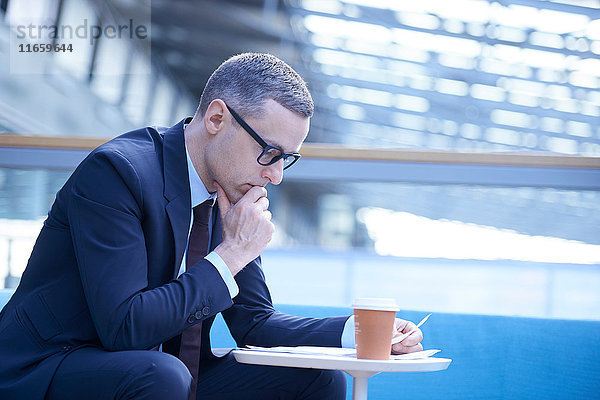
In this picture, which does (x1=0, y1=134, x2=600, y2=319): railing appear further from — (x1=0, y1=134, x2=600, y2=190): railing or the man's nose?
the man's nose

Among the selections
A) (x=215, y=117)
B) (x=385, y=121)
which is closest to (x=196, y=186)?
(x=215, y=117)

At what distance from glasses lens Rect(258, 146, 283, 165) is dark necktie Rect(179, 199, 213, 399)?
18 cm

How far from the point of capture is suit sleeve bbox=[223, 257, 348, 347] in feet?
6.03

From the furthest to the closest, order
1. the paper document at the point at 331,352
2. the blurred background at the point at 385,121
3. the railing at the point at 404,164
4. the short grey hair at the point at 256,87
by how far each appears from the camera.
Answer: the blurred background at the point at 385,121
the railing at the point at 404,164
the short grey hair at the point at 256,87
the paper document at the point at 331,352

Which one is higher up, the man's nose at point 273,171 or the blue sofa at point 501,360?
the man's nose at point 273,171

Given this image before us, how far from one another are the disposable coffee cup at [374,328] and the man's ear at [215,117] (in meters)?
0.59

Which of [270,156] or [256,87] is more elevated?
[256,87]

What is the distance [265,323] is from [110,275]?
0.58m

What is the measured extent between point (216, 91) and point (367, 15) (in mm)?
2461

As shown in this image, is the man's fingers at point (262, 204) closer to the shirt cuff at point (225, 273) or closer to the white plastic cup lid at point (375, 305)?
the shirt cuff at point (225, 273)

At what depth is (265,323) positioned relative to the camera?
192cm

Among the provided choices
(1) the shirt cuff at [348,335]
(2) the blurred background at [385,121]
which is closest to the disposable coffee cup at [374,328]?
(1) the shirt cuff at [348,335]

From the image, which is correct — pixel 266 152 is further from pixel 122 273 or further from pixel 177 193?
pixel 122 273

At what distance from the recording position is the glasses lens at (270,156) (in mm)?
1702
